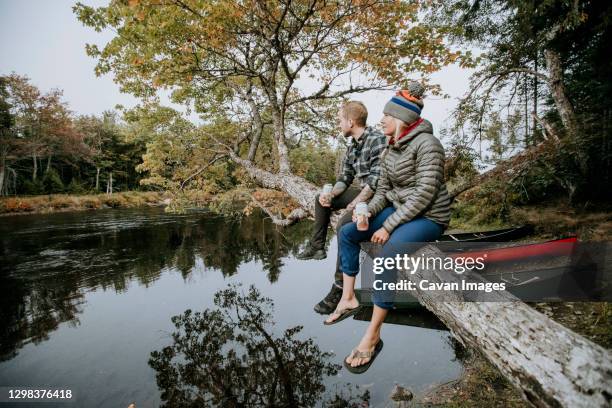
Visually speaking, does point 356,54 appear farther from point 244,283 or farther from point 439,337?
point 244,283

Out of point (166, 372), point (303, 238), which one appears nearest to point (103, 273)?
point (166, 372)

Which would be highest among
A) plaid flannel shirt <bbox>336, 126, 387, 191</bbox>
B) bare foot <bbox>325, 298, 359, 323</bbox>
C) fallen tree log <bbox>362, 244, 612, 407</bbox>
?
plaid flannel shirt <bbox>336, 126, 387, 191</bbox>

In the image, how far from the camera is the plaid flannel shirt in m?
2.91

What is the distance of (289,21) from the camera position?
5.50 meters

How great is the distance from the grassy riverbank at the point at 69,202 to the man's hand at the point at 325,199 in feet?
64.8

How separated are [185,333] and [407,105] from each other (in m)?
6.09

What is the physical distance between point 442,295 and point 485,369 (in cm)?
252

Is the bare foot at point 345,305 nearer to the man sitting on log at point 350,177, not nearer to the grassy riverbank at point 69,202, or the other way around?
the man sitting on log at point 350,177

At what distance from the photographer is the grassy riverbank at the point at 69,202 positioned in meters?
20.4

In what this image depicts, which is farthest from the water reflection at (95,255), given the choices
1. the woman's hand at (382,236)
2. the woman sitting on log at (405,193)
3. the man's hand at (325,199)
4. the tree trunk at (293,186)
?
the woman's hand at (382,236)

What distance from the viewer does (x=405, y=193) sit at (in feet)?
7.65

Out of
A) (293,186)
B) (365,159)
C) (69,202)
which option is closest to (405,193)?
(365,159)

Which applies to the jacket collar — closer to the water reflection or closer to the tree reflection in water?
the tree reflection in water

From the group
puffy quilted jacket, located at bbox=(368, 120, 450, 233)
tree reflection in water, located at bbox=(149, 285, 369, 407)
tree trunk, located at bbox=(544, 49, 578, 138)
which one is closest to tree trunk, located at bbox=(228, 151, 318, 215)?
puffy quilted jacket, located at bbox=(368, 120, 450, 233)
